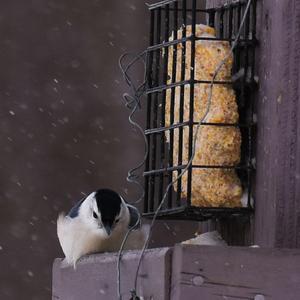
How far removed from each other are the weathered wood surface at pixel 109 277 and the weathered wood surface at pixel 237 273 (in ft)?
0.15

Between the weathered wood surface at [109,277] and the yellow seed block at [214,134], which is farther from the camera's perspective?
the yellow seed block at [214,134]

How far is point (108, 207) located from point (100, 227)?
9cm

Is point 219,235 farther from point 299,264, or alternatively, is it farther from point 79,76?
point 79,76

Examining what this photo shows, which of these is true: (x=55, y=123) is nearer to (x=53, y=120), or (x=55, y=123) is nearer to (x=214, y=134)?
(x=53, y=120)

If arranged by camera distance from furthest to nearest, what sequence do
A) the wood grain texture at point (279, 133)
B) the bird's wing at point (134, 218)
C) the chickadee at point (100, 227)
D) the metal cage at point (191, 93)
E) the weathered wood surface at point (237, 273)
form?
the bird's wing at point (134, 218), the chickadee at point (100, 227), the metal cage at point (191, 93), the wood grain texture at point (279, 133), the weathered wood surface at point (237, 273)

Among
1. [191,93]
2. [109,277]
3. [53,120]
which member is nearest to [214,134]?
[191,93]

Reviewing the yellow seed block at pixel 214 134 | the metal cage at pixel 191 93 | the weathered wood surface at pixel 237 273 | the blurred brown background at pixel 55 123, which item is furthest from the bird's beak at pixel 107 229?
the blurred brown background at pixel 55 123

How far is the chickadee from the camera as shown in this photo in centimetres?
445

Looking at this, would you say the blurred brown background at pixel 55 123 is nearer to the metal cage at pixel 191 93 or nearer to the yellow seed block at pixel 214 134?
the metal cage at pixel 191 93

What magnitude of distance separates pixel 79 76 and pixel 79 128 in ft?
1.06

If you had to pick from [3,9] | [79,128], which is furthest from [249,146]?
[3,9]

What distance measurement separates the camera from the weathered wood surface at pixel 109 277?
3518 mm

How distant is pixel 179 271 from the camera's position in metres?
3.45

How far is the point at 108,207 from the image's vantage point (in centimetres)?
458
